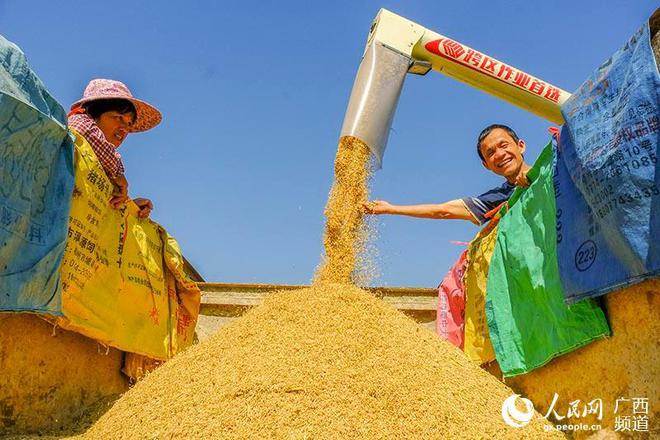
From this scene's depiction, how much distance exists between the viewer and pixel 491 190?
331 centimetres

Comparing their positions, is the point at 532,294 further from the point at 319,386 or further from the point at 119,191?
the point at 119,191

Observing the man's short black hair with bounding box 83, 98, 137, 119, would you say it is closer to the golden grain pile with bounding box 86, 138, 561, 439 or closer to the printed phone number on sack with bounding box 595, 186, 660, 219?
the golden grain pile with bounding box 86, 138, 561, 439

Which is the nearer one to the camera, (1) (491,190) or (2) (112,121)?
(2) (112,121)

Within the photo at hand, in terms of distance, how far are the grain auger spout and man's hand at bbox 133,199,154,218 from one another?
1192 millimetres

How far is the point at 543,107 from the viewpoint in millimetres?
3725

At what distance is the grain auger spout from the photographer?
3229 millimetres

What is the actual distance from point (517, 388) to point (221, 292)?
2.44 metres

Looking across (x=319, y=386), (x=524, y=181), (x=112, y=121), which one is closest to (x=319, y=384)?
(x=319, y=386)

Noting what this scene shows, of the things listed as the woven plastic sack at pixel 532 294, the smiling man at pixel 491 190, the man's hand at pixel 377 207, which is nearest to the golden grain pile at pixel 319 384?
the woven plastic sack at pixel 532 294

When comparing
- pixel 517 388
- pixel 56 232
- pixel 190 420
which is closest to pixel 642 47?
pixel 517 388

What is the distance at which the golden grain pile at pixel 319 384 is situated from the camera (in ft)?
5.79

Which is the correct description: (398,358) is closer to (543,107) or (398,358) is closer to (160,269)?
(160,269)

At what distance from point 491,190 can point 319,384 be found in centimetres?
188

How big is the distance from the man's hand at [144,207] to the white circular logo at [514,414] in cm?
213
